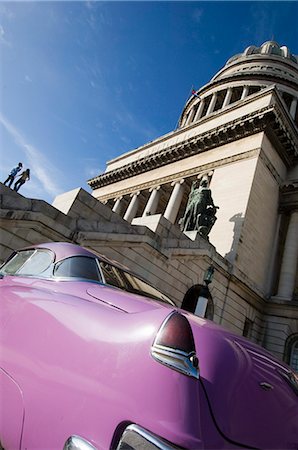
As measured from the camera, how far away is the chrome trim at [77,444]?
4.09 ft

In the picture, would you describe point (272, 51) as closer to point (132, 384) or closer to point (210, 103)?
point (210, 103)

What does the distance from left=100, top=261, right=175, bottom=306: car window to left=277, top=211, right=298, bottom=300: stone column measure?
1539cm

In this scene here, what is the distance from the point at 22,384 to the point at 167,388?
3.33 feet

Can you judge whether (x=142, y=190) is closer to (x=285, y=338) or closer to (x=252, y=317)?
(x=252, y=317)

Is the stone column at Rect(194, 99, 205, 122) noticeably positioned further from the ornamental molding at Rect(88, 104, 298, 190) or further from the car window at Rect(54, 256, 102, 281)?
the car window at Rect(54, 256, 102, 281)

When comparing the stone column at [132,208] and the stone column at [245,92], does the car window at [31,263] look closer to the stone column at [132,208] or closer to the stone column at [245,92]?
the stone column at [132,208]

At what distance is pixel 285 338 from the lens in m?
14.9

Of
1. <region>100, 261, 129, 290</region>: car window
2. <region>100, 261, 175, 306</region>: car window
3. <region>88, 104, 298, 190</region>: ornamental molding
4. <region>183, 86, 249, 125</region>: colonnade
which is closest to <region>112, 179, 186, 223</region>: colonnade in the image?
<region>88, 104, 298, 190</region>: ornamental molding

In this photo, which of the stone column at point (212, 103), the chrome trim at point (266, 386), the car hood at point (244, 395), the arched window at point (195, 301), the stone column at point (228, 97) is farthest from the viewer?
the stone column at point (212, 103)

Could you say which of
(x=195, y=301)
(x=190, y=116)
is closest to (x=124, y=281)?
(x=195, y=301)

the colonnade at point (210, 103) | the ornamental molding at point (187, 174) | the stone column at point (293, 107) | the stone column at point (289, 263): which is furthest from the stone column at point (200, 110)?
the stone column at point (289, 263)

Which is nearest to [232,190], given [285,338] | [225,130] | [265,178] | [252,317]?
[265,178]

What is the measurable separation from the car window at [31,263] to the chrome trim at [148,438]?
170cm

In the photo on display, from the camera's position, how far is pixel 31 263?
2961 mm
